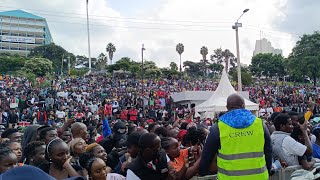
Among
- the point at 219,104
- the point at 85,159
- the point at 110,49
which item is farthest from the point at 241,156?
the point at 110,49

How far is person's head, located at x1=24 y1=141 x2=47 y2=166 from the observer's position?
4.45 m

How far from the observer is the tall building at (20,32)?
10219cm

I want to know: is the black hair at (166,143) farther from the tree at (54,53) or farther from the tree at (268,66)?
the tree at (54,53)

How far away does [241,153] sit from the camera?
3270 millimetres

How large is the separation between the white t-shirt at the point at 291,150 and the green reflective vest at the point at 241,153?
1.34 metres

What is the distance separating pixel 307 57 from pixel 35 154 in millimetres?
50516

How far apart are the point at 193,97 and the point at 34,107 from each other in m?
12.0

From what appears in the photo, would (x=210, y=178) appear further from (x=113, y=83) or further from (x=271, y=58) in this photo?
(x=271, y=58)

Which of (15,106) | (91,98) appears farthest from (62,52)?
(15,106)

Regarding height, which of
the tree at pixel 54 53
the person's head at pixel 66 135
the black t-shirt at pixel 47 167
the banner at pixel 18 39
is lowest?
the black t-shirt at pixel 47 167

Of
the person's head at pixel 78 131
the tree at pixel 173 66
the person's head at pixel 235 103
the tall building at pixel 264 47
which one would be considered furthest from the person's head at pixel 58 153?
the tall building at pixel 264 47

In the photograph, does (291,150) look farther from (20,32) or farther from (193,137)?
(20,32)

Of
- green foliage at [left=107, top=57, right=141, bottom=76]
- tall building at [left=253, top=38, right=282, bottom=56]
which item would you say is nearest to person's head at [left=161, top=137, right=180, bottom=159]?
green foliage at [left=107, top=57, right=141, bottom=76]

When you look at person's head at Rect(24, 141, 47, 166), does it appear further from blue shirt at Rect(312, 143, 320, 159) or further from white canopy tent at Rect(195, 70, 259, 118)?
white canopy tent at Rect(195, 70, 259, 118)
